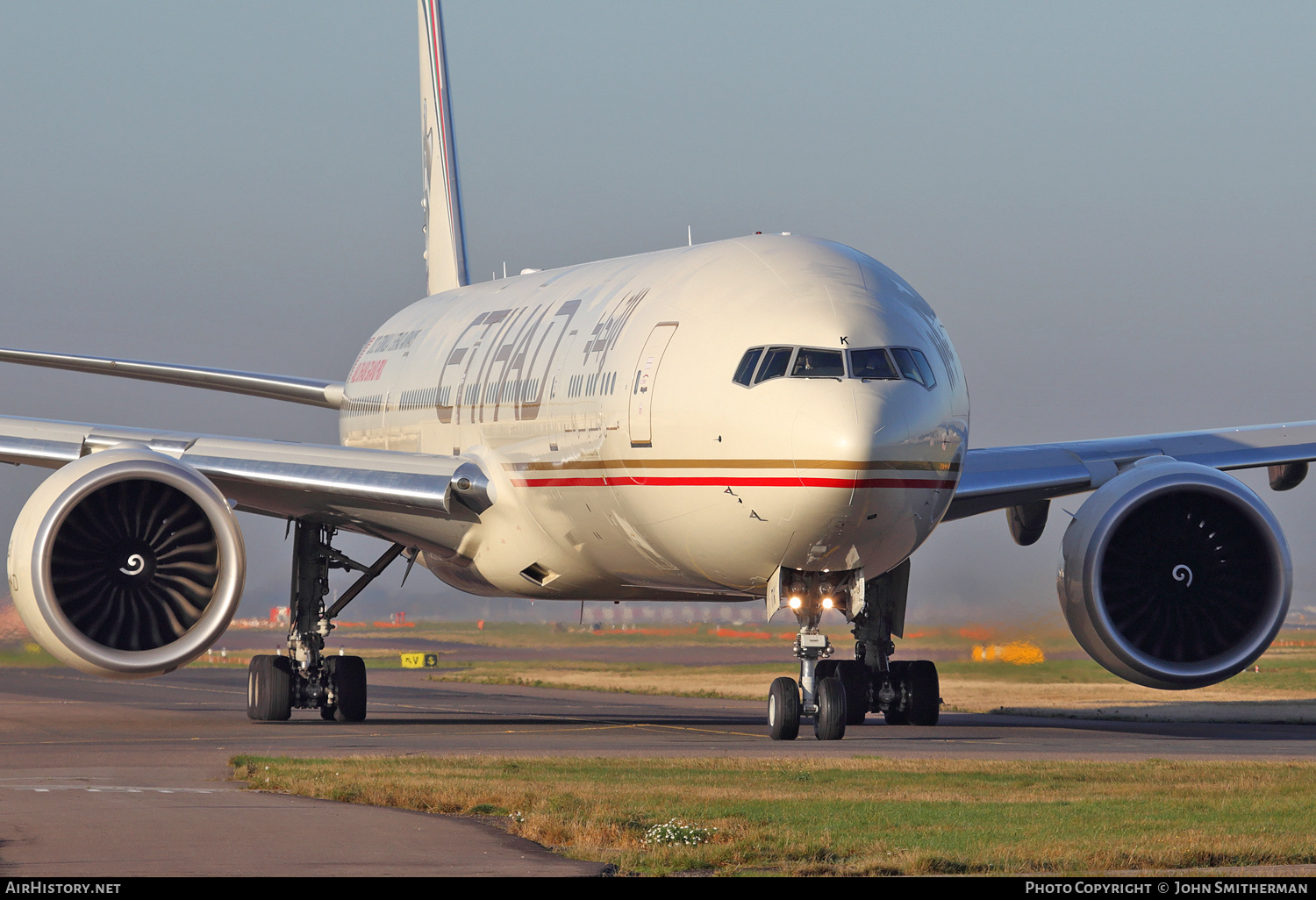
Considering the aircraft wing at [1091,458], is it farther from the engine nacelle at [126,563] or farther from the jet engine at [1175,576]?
the engine nacelle at [126,563]

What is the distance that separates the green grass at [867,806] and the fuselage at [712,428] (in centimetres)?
221

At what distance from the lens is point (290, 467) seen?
20.9 meters

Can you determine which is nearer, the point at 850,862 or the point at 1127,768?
the point at 850,862

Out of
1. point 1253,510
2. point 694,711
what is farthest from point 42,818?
point 694,711

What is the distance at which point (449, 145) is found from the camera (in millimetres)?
34125

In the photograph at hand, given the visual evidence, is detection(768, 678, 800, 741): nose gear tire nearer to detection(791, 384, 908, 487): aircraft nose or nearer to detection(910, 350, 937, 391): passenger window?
detection(791, 384, 908, 487): aircraft nose

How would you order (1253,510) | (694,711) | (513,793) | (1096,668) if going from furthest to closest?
(1096,668) → (694,711) → (1253,510) → (513,793)

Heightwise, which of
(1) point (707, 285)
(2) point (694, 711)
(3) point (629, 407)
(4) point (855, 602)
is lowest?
(2) point (694, 711)

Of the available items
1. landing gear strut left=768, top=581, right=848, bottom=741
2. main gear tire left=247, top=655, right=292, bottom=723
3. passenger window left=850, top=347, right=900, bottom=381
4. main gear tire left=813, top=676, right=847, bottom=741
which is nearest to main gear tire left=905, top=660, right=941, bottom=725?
landing gear strut left=768, top=581, right=848, bottom=741

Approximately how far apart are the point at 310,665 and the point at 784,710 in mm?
7485
